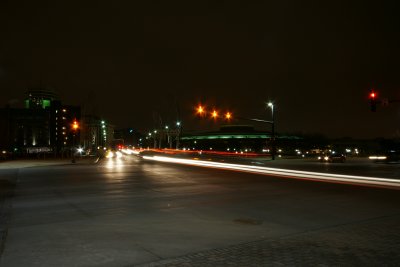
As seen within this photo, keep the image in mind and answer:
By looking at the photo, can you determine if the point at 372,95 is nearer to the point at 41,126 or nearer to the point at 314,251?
the point at 314,251

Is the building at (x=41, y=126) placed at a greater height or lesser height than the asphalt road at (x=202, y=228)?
greater

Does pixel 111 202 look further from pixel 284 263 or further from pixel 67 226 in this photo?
pixel 284 263

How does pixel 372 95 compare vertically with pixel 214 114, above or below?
above

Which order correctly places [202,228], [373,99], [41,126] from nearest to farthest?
1. [202,228]
2. [373,99]
3. [41,126]

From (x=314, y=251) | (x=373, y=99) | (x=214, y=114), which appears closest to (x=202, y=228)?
(x=314, y=251)

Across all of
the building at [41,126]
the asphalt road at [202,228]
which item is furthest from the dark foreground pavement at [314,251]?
the building at [41,126]

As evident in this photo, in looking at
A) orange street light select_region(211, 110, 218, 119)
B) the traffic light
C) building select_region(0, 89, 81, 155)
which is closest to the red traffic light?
the traffic light

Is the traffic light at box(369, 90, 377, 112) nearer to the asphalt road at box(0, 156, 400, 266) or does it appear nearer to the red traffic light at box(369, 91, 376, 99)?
the red traffic light at box(369, 91, 376, 99)

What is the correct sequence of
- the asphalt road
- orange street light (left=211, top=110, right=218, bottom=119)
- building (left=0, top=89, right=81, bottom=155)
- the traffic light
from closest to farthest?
the asphalt road, the traffic light, orange street light (left=211, top=110, right=218, bottom=119), building (left=0, top=89, right=81, bottom=155)

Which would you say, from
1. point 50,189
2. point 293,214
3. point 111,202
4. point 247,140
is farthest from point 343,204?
point 247,140

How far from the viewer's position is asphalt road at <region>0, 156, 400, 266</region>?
7.80 m

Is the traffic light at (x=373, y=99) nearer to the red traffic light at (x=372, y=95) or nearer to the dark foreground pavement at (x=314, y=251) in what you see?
the red traffic light at (x=372, y=95)

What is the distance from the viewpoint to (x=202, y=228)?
34.6ft

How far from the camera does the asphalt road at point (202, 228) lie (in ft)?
25.6
